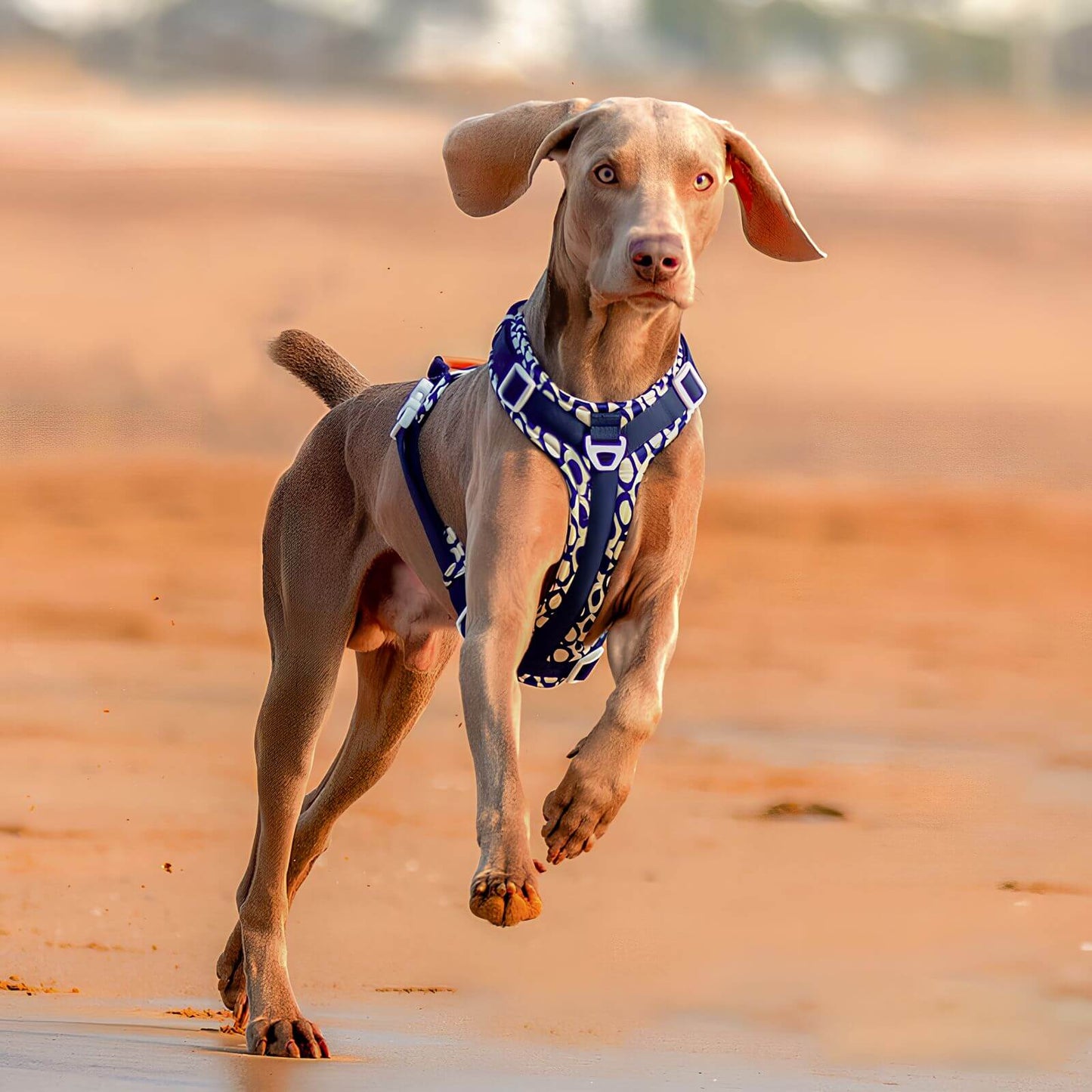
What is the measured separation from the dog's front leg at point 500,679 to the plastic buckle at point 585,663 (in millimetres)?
401

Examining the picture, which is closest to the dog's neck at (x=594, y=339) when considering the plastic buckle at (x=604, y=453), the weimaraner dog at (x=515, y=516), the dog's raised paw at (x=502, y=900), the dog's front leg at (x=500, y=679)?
the weimaraner dog at (x=515, y=516)

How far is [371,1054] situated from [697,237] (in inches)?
104

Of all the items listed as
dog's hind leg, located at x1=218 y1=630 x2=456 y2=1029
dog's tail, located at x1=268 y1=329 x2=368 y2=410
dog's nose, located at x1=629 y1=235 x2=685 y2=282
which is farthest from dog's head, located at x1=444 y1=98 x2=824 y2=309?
dog's hind leg, located at x1=218 y1=630 x2=456 y2=1029

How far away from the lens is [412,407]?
659 centimetres

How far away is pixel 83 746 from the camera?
48.1 feet

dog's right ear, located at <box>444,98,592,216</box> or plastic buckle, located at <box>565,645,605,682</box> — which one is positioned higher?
dog's right ear, located at <box>444,98,592,216</box>

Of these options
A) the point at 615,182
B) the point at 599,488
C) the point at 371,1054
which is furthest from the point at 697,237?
the point at 371,1054

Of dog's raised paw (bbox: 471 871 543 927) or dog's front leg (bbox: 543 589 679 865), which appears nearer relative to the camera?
dog's raised paw (bbox: 471 871 543 927)

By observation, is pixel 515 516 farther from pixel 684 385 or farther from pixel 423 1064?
pixel 423 1064

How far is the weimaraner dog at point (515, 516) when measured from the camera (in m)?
5.41

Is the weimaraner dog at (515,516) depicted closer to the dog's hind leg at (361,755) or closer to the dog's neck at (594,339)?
the dog's neck at (594,339)

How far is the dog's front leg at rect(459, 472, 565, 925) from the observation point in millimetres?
5102

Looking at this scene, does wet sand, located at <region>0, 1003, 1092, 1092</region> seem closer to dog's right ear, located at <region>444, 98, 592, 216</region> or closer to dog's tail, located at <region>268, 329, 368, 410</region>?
dog's tail, located at <region>268, 329, 368, 410</region>

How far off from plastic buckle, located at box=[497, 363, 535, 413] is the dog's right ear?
1.36 ft
